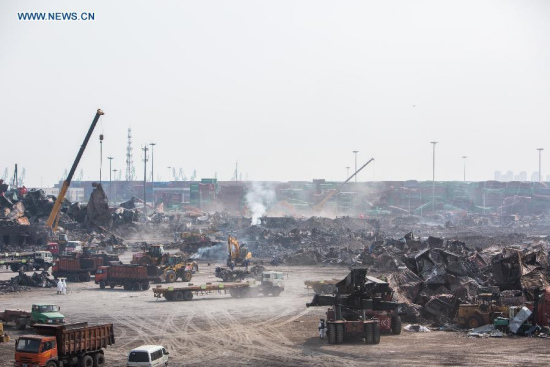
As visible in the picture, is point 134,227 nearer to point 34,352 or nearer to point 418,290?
point 418,290

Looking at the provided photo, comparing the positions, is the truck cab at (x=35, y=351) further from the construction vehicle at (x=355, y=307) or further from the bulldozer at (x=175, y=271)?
the bulldozer at (x=175, y=271)

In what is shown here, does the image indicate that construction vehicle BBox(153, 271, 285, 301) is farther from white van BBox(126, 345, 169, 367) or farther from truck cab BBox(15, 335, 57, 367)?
truck cab BBox(15, 335, 57, 367)

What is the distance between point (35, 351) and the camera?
2636 cm

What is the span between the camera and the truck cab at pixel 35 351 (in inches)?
1034

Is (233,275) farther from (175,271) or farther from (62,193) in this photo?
(62,193)

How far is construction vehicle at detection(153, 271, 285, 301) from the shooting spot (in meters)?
51.4

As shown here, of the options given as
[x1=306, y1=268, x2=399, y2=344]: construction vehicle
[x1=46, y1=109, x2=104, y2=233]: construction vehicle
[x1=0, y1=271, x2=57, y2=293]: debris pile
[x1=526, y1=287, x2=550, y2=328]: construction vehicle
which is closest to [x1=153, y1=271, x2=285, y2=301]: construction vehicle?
[x1=0, y1=271, x2=57, y2=293]: debris pile

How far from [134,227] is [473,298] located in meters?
89.4

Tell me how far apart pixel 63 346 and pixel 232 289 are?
2688 centimetres

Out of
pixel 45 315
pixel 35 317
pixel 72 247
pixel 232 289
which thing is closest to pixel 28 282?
pixel 232 289

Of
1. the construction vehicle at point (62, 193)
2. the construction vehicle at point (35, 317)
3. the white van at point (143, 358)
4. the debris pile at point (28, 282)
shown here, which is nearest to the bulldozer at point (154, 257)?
the debris pile at point (28, 282)

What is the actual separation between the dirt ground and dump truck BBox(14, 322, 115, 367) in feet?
5.81

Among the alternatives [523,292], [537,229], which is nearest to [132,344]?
[523,292]

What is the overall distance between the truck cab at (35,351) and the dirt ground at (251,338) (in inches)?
157
